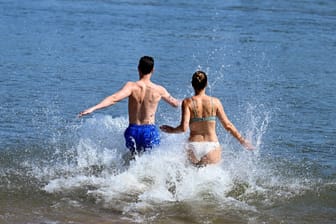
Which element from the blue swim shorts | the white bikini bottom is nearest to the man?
the blue swim shorts

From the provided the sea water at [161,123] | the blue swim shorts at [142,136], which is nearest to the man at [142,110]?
the blue swim shorts at [142,136]

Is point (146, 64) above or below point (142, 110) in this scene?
above

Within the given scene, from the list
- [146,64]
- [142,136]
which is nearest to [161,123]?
[142,136]

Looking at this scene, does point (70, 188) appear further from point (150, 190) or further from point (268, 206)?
point (268, 206)

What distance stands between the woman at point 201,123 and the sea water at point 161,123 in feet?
0.83

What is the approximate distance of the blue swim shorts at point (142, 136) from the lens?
9039 mm

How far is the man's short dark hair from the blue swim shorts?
708 mm

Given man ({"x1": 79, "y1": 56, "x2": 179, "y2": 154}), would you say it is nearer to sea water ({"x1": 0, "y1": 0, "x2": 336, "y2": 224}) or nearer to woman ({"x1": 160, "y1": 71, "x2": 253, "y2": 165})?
sea water ({"x1": 0, "y1": 0, "x2": 336, "y2": 224})

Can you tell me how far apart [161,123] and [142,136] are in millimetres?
3586

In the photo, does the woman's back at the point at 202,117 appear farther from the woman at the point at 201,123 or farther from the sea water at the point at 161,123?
the sea water at the point at 161,123

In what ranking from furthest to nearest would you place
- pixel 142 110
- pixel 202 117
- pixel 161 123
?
pixel 161 123 → pixel 142 110 → pixel 202 117

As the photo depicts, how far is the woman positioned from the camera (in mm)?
8531

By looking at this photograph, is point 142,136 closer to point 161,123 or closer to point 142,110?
point 142,110

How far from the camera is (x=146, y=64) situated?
8.84 metres
